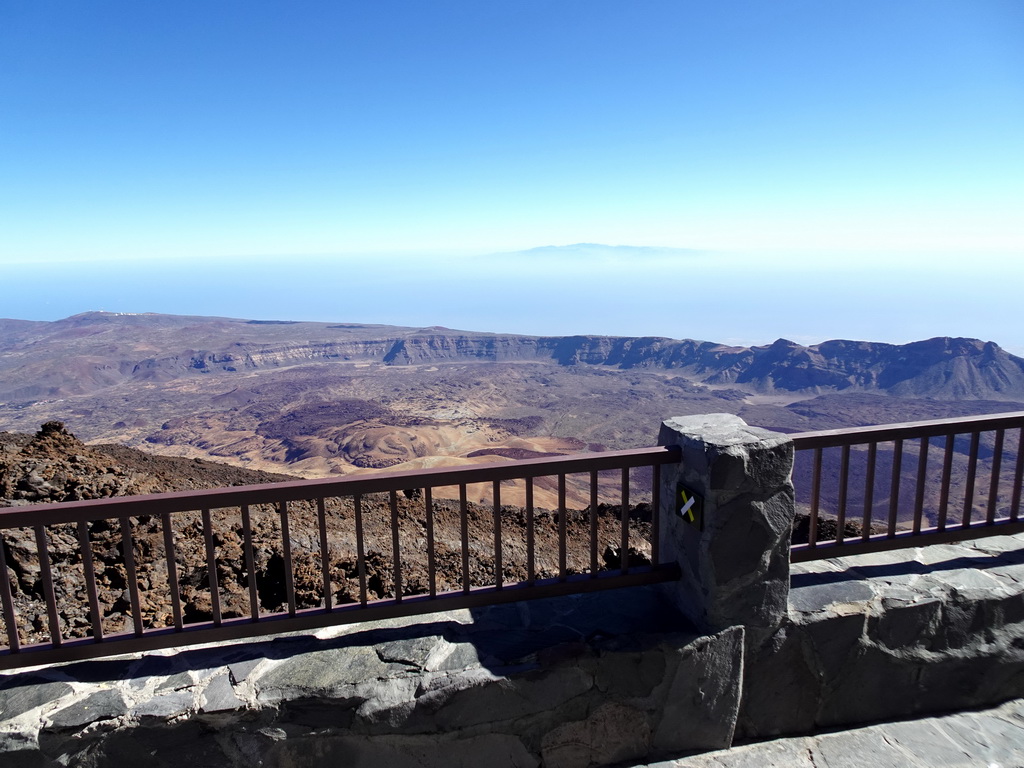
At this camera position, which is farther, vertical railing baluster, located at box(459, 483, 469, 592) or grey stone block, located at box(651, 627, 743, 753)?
grey stone block, located at box(651, 627, 743, 753)

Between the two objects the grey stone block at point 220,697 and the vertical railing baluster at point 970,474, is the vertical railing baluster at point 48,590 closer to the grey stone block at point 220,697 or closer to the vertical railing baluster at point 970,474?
the grey stone block at point 220,697

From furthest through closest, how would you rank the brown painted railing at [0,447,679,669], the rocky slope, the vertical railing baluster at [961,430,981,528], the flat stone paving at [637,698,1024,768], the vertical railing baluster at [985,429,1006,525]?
the rocky slope < the vertical railing baluster at [985,429,1006,525] < the vertical railing baluster at [961,430,981,528] < the flat stone paving at [637,698,1024,768] < the brown painted railing at [0,447,679,669]

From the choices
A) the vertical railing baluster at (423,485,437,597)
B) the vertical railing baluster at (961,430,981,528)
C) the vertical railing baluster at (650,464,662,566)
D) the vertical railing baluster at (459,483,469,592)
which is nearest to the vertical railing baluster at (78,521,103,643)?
the vertical railing baluster at (423,485,437,597)

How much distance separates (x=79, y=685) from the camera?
2887mm

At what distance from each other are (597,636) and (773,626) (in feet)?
2.96

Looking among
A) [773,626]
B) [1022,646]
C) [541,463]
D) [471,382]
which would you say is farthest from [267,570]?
[471,382]

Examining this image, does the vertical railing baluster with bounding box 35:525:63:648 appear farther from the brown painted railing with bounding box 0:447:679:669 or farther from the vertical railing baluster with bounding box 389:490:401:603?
the vertical railing baluster with bounding box 389:490:401:603

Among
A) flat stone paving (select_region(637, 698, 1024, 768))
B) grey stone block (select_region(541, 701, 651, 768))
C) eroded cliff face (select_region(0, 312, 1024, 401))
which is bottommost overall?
eroded cliff face (select_region(0, 312, 1024, 401))

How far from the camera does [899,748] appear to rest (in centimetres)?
342

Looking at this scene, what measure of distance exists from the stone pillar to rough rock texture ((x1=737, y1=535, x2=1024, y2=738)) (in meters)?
0.27

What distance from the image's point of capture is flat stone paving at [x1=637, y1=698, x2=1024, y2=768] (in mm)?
3311

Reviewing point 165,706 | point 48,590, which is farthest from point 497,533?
point 48,590

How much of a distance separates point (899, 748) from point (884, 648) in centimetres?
47

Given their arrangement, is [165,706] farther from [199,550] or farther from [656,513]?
[199,550]
